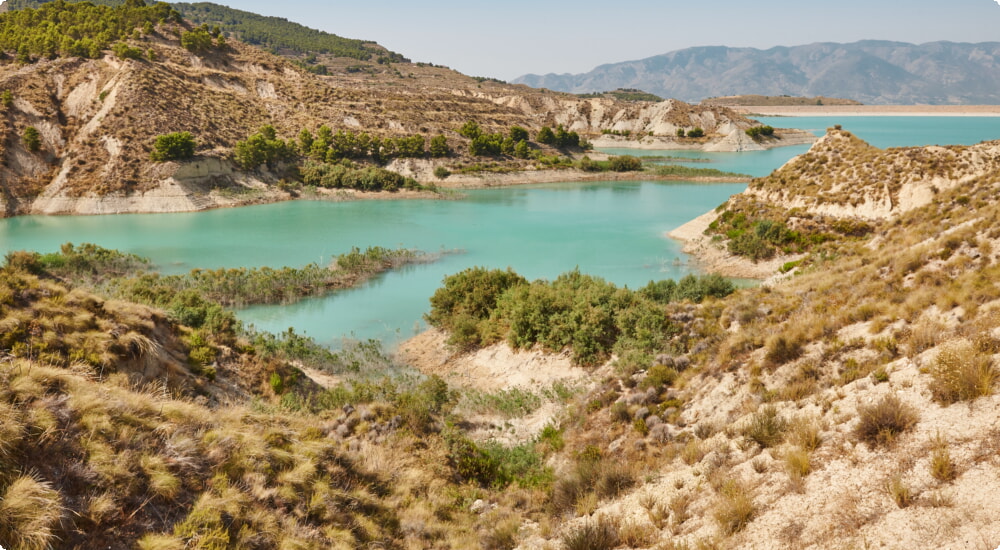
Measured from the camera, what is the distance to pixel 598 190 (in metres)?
69.1

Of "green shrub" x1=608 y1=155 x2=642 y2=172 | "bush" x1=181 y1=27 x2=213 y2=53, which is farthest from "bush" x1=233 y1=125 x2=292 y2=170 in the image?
"green shrub" x1=608 y1=155 x2=642 y2=172

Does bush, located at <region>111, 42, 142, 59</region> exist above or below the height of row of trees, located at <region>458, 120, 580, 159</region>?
above

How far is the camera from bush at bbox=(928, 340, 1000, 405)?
24.4 ft

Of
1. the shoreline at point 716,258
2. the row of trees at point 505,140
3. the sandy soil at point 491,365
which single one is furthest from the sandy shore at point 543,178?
the sandy soil at point 491,365

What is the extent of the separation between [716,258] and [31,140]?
6249 centimetres

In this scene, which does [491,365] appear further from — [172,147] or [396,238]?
[172,147]

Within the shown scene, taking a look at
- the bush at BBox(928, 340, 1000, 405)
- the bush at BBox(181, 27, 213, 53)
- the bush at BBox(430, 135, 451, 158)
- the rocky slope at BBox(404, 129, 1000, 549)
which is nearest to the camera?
the rocky slope at BBox(404, 129, 1000, 549)

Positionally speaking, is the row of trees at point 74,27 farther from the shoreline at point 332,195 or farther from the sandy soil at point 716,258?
the sandy soil at point 716,258

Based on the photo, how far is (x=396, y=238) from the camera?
137ft

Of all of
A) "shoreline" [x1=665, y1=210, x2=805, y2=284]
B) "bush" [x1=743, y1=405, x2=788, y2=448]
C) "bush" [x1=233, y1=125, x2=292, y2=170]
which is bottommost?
"shoreline" [x1=665, y1=210, x2=805, y2=284]

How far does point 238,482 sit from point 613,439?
24.3ft

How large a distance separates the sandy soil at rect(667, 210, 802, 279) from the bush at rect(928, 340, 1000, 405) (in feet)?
74.4

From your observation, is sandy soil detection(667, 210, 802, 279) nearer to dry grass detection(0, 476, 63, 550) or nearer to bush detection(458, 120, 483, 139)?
dry grass detection(0, 476, 63, 550)

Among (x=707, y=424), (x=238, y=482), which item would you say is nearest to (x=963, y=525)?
(x=707, y=424)
